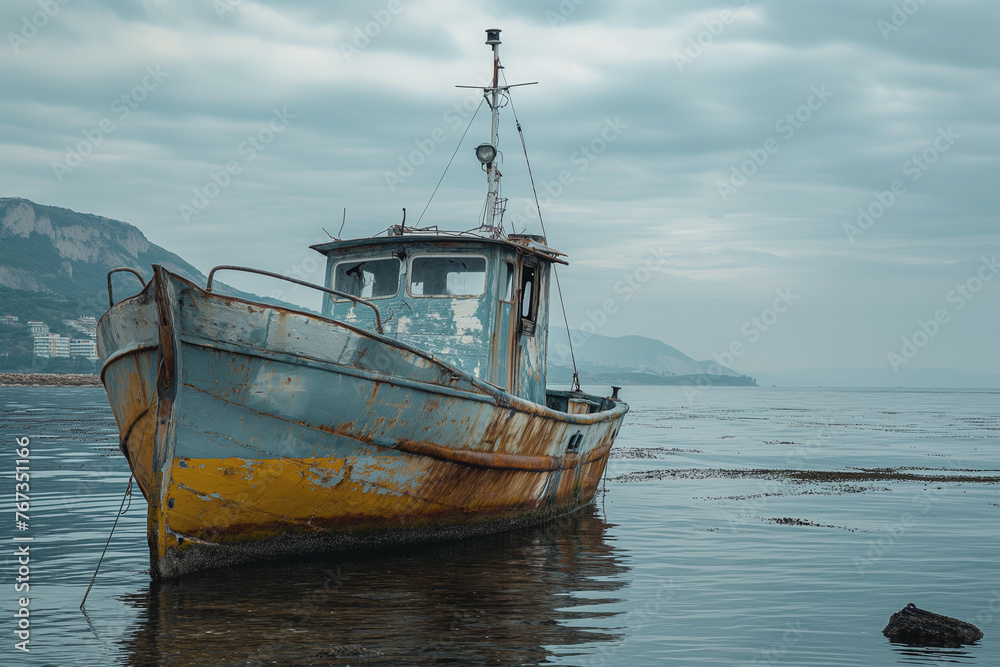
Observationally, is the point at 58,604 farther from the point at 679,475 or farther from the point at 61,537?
the point at 679,475

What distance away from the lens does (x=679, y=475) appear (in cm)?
1861

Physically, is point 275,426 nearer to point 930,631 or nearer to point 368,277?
point 368,277

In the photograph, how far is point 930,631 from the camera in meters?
6.41

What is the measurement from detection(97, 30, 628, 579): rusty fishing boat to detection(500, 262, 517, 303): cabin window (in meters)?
0.08

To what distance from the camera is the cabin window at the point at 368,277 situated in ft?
34.2

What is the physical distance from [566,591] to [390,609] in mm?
1822

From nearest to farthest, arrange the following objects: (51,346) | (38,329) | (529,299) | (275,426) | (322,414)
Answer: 1. (275,426)
2. (322,414)
3. (529,299)
4. (51,346)
5. (38,329)

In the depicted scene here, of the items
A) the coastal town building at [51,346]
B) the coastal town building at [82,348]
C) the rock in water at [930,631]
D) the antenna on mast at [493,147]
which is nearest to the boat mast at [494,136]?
the antenna on mast at [493,147]

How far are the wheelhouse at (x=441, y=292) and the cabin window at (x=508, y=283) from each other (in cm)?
1

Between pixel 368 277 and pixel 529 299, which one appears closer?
pixel 368 277

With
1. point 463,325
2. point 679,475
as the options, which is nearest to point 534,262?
point 463,325

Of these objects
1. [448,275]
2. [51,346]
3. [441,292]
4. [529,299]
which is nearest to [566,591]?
[441,292]

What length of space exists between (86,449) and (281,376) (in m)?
15.6

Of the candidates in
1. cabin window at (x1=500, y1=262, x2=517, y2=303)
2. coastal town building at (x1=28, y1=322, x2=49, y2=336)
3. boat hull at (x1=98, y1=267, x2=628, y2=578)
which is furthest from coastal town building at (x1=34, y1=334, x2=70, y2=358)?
boat hull at (x1=98, y1=267, x2=628, y2=578)
